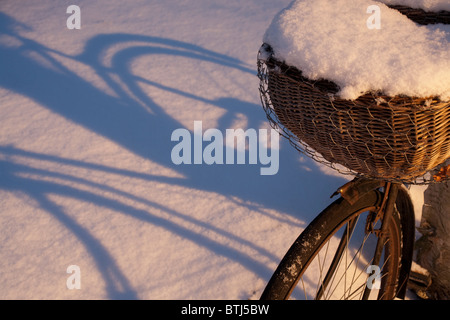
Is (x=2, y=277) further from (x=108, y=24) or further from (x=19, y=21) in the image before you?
(x=19, y=21)

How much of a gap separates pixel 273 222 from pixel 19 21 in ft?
12.5

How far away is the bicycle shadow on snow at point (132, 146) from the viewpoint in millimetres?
2262

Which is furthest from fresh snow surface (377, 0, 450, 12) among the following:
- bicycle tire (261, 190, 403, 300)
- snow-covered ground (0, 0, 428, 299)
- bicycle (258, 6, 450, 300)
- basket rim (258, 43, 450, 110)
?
snow-covered ground (0, 0, 428, 299)

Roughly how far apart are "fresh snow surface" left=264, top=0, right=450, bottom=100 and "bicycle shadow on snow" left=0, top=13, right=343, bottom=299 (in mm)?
1333

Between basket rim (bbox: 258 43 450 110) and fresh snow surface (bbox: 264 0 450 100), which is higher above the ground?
fresh snow surface (bbox: 264 0 450 100)

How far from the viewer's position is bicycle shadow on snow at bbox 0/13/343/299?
2.26m

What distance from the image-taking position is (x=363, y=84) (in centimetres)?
83

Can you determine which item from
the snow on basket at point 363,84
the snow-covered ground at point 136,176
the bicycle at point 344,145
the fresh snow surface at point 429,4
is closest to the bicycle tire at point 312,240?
the bicycle at point 344,145

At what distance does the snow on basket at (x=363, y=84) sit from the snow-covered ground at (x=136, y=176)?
1165mm

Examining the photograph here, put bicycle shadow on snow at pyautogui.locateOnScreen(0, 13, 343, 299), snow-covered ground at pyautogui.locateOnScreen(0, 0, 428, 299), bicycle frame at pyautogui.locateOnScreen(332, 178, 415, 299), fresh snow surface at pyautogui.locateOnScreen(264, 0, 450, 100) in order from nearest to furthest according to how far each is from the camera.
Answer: fresh snow surface at pyautogui.locateOnScreen(264, 0, 450, 100) < bicycle frame at pyautogui.locateOnScreen(332, 178, 415, 299) < snow-covered ground at pyautogui.locateOnScreen(0, 0, 428, 299) < bicycle shadow on snow at pyautogui.locateOnScreen(0, 13, 343, 299)

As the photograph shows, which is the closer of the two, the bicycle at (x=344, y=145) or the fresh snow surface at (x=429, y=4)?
the bicycle at (x=344, y=145)

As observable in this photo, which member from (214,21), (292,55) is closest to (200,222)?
(292,55)

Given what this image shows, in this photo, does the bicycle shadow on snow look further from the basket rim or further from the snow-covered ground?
the basket rim

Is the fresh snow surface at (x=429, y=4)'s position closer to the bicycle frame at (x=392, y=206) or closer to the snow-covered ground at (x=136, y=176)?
the bicycle frame at (x=392, y=206)
